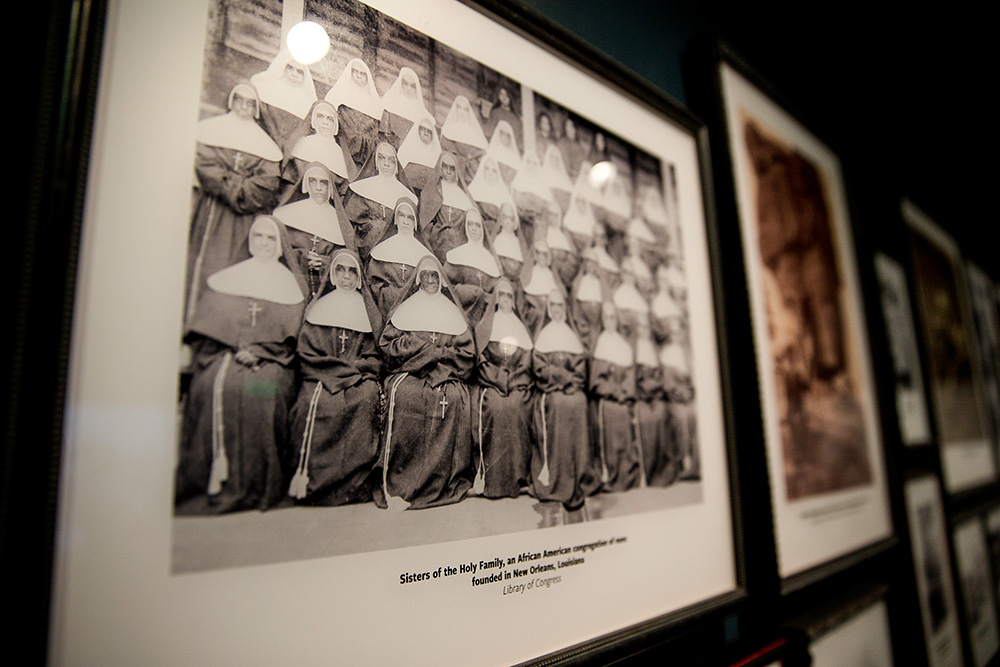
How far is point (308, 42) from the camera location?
46 cm

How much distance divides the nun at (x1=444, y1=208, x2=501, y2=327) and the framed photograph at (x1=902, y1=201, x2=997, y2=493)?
4.40ft

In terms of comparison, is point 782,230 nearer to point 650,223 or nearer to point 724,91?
point 724,91

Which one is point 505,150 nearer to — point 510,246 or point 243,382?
point 510,246

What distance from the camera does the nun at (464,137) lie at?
542 millimetres

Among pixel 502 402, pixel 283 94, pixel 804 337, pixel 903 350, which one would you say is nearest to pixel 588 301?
pixel 502 402

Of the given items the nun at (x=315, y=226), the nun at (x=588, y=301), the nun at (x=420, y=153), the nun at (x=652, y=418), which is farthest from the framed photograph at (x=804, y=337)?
the nun at (x=315, y=226)

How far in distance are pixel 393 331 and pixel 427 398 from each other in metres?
0.07

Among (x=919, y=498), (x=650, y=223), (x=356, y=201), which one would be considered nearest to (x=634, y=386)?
(x=650, y=223)

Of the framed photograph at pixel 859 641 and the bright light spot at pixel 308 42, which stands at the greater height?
the bright light spot at pixel 308 42

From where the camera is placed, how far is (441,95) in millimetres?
541

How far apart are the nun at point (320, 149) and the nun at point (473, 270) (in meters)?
0.12

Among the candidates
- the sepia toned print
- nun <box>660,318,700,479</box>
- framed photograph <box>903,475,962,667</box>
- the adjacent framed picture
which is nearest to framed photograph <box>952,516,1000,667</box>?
framed photograph <box>903,475,962,667</box>

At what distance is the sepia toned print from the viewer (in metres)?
0.90

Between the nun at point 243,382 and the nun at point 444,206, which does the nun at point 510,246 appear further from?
the nun at point 243,382
